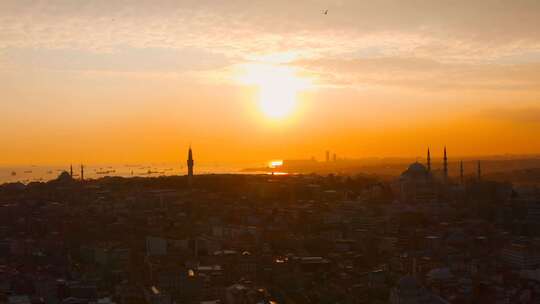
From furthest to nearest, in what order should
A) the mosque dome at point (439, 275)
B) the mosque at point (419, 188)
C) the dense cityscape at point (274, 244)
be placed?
1. the mosque at point (419, 188)
2. the mosque dome at point (439, 275)
3. the dense cityscape at point (274, 244)

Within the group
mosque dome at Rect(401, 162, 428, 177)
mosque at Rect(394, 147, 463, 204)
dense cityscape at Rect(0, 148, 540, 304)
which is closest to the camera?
dense cityscape at Rect(0, 148, 540, 304)

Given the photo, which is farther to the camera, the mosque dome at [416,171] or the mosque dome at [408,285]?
the mosque dome at [416,171]

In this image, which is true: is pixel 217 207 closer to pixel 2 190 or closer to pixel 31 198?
pixel 31 198

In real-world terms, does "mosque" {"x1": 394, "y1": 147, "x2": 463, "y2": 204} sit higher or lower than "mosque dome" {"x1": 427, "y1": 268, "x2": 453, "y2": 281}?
higher

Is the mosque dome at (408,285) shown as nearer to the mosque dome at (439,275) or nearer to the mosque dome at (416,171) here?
the mosque dome at (439,275)

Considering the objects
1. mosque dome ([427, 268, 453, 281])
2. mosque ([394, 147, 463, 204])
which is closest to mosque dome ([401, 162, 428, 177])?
mosque ([394, 147, 463, 204])

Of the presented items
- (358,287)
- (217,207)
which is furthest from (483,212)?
(358,287)

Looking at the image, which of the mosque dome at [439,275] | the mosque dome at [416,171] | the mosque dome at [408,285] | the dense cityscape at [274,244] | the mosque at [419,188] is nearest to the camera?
the mosque dome at [408,285]

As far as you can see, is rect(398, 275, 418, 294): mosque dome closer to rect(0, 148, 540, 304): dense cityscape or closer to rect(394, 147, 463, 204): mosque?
rect(0, 148, 540, 304): dense cityscape

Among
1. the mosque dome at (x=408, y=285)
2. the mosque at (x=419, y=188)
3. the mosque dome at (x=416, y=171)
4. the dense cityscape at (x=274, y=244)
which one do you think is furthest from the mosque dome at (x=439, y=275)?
the mosque dome at (x=416, y=171)
